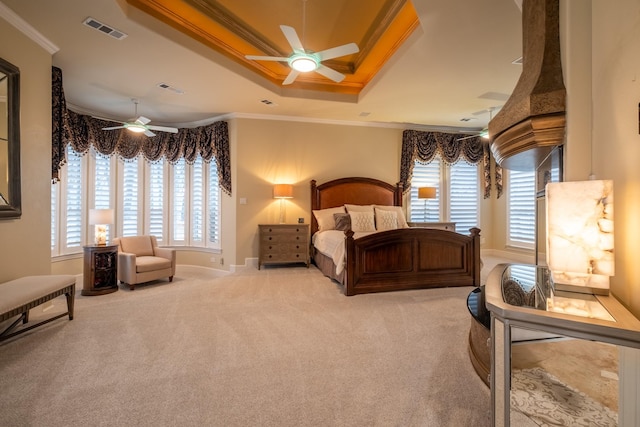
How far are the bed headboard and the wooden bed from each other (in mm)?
1611

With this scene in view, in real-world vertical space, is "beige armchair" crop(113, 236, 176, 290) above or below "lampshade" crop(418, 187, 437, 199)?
below

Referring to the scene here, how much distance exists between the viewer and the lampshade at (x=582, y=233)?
119cm

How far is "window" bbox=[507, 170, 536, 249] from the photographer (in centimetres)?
600

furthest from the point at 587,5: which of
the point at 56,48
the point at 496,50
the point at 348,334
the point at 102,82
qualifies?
the point at 102,82

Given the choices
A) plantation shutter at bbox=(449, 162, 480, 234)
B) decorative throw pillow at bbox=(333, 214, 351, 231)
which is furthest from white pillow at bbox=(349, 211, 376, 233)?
plantation shutter at bbox=(449, 162, 480, 234)

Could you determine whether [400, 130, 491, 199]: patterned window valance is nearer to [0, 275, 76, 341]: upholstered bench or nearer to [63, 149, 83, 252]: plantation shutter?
[0, 275, 76, 341]: upholstered bench

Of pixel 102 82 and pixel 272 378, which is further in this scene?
pixel 102 82

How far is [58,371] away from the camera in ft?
6.81

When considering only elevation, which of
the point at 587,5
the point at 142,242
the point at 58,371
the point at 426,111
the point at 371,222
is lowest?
the point at 58,371

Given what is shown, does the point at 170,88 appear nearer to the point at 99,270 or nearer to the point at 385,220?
the point at 99,270

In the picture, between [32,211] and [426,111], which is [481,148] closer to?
[426,111]

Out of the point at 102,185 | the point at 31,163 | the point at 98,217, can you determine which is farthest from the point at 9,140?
the point at 102,185

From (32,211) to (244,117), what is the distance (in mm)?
3375

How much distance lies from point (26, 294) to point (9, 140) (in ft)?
4.82
